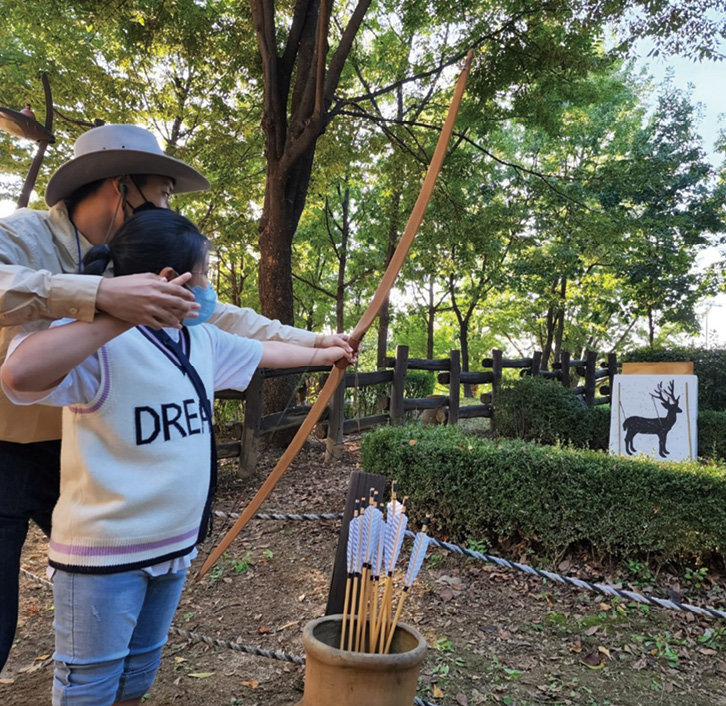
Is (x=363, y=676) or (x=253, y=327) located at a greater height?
(x=253, y=327)

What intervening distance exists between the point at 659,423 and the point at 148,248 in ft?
20.7

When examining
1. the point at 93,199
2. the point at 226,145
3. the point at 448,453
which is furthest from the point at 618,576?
the point at 226,145

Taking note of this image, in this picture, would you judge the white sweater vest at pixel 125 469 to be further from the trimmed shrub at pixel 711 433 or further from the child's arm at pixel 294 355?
the trimmed shrub at pixel 711 433

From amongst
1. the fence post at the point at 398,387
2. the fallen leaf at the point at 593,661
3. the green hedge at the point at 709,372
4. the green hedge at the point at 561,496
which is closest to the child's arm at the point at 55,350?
the fallen leaf at the point at 593,661

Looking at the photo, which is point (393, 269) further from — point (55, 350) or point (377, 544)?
point (55, 350)

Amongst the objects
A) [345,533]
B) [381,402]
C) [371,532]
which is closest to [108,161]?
[371,532]

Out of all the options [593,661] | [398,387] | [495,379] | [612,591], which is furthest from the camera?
[495,379]

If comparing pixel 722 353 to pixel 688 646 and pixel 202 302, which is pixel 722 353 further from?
pixel 202 302

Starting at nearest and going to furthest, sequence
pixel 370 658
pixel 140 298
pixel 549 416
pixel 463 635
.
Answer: pixel 140 298, pixel 370 658, pixel 463 635, pixel 549 416

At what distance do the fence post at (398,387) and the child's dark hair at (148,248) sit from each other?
→ 6.49 m

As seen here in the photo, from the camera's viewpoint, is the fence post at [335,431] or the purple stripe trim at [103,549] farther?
the fence post at [335,431]

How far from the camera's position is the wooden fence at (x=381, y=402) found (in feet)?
19.7

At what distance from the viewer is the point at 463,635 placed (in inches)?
130

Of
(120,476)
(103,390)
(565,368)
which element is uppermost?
(565,368)
